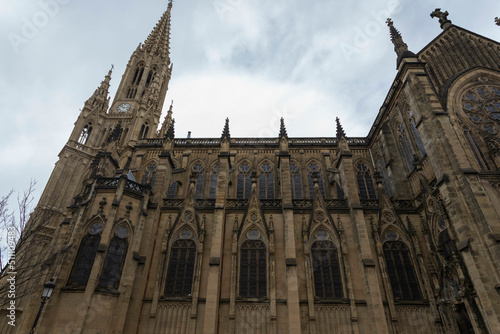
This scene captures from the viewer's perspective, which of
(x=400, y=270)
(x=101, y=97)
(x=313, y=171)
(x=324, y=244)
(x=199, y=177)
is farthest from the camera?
(x=101, y=97)

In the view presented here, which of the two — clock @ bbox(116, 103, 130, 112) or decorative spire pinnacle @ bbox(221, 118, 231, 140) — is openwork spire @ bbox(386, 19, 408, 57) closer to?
decorative spire pinnacle @ bbox(221, 118, 231, 140)

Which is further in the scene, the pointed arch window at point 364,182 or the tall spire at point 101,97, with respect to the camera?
the tall spire at point 101,97

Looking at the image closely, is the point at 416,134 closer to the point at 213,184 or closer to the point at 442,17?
the point at 442,17

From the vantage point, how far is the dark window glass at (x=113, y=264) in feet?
46.0

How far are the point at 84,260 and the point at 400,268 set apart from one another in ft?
55.5

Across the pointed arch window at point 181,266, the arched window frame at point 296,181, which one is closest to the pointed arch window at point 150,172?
the pointed arch window at point 181,266

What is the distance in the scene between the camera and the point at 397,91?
66.5 feet

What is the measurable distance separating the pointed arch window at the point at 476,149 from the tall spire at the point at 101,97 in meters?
36.9

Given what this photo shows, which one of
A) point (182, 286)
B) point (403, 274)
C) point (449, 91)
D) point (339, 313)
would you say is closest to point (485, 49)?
point (449, 91)

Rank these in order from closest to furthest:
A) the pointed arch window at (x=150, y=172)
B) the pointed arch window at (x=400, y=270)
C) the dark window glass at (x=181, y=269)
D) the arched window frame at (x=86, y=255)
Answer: the arched window frame at (x=86, y=255) → the pointed arch window at (x=400, y=270) → the dark window glass at (x=181, y=269) → the pointed arch window at (x=150, y=172)

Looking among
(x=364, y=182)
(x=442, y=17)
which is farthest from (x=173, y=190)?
(x=442, y=17)

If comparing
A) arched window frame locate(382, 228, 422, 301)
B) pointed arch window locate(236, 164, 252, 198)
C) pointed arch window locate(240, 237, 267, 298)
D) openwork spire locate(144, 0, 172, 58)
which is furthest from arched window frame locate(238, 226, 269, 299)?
openwork spire locate(144, 0, 172, 58)

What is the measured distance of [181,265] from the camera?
52.8 feet

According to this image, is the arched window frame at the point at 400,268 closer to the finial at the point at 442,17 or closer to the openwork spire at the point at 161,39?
the finial at the point at 442,17
